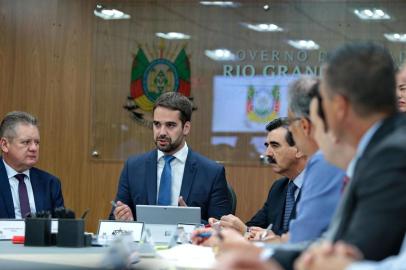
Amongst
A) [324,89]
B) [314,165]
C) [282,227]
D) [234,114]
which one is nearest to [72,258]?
[314,165]

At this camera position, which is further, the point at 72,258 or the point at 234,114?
the point at 234,114

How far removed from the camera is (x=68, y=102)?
7102mm

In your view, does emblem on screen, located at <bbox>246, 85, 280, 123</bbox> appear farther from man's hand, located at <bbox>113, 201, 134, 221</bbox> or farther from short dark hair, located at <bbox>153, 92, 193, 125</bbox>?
man's hand, located at <bbox>113, 201, 134, 221</bbox>

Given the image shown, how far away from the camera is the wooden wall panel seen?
7082 millimetres

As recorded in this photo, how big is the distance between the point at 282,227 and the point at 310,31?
2.85m

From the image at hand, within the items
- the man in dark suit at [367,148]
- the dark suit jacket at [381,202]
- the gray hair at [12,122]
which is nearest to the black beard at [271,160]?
the gray hair at [12,122]

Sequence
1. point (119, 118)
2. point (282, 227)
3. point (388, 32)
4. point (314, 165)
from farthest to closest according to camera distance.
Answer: point (119, 118)
point (388, 32)
point (282, 227)
point (314, 165)

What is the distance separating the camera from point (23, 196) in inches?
188

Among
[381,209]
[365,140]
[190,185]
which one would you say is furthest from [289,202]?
[381,209]

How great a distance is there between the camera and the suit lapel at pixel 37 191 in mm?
4812

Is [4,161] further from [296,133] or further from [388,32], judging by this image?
[388,32]

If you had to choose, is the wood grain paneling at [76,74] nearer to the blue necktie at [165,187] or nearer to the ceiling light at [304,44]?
the ceiling light at [304,44]

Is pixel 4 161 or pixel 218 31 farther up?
pixel 218 31

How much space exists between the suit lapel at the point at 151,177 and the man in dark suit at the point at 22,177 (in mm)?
579
